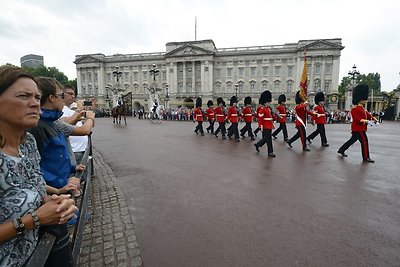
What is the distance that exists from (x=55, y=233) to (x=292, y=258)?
2454 mm

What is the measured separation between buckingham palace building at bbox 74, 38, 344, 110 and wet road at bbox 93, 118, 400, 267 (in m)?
55.6

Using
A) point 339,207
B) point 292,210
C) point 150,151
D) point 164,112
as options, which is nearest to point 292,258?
point 292,210

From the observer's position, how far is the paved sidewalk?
2.86 m

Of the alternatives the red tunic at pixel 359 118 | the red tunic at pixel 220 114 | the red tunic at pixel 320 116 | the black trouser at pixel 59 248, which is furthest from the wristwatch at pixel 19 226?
the red tunic at pixel 220 114

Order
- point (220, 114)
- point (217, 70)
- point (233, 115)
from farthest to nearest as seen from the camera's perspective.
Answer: point (217, 70), point (220, 114), point (233, 115)

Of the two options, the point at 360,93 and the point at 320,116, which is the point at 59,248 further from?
the point at 320,116

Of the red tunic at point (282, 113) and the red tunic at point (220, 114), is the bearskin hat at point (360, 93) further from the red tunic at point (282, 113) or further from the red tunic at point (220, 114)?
the red tunic at point (220, 114)

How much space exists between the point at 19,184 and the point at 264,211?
135 inches

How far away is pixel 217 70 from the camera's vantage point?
66.5 metres

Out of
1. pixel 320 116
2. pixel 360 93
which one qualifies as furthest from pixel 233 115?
pixel 360 93

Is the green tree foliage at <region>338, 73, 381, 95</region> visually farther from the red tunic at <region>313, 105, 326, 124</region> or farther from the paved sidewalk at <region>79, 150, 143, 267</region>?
the paved sidewalk at <region>79, 150, 143, 267</region>

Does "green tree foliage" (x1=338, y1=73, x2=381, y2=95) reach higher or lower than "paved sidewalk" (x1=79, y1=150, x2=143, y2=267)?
higher

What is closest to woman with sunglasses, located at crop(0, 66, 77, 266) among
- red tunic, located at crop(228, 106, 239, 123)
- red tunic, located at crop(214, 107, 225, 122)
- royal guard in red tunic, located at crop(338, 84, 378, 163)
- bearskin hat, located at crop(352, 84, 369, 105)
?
royal guard in red tunic, located at crop(338, 84, 378, 163)

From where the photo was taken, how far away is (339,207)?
4.12m
